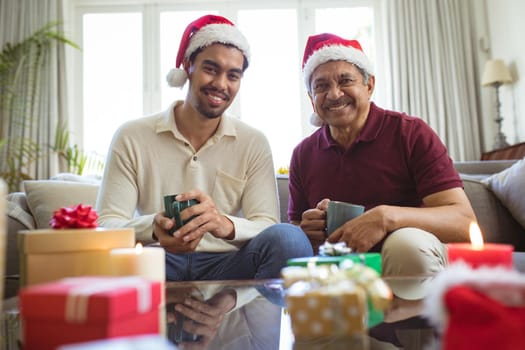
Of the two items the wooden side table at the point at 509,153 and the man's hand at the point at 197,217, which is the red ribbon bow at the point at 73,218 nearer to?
the man's hand at the point at 197,217

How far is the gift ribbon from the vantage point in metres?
0.47

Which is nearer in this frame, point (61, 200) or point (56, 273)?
point (56, 273)

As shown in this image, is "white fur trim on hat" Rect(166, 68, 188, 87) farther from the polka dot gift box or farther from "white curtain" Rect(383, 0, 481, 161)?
"white curtain" Rect(383, 0, 481, 161)

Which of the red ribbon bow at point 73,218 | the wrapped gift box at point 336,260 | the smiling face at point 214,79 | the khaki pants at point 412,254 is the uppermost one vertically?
the smiling face at point 214,79

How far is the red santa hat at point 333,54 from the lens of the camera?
167cm

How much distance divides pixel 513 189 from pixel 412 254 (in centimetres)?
106

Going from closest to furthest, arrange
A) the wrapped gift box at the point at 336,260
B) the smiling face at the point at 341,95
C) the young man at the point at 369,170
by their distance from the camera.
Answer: the wrapped gift box at the point at 336,260
the young man at the point at 369,170
the smiling face at the point at 341,95

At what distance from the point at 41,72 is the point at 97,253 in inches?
176

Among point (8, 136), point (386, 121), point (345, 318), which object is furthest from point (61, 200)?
point (8, 136)

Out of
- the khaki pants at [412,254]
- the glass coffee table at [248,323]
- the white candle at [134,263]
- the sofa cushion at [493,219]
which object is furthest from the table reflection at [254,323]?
the sofa cushion at [493,219]

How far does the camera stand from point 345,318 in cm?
55

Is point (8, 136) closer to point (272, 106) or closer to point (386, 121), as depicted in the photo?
point (272, 106)

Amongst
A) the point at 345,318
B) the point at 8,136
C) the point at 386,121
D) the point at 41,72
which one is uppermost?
the point at 41,72

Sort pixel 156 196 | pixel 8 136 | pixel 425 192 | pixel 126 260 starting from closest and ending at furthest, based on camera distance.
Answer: pixel 126 260
pixel 425 192
pixel 156 196
pixel 8 136
